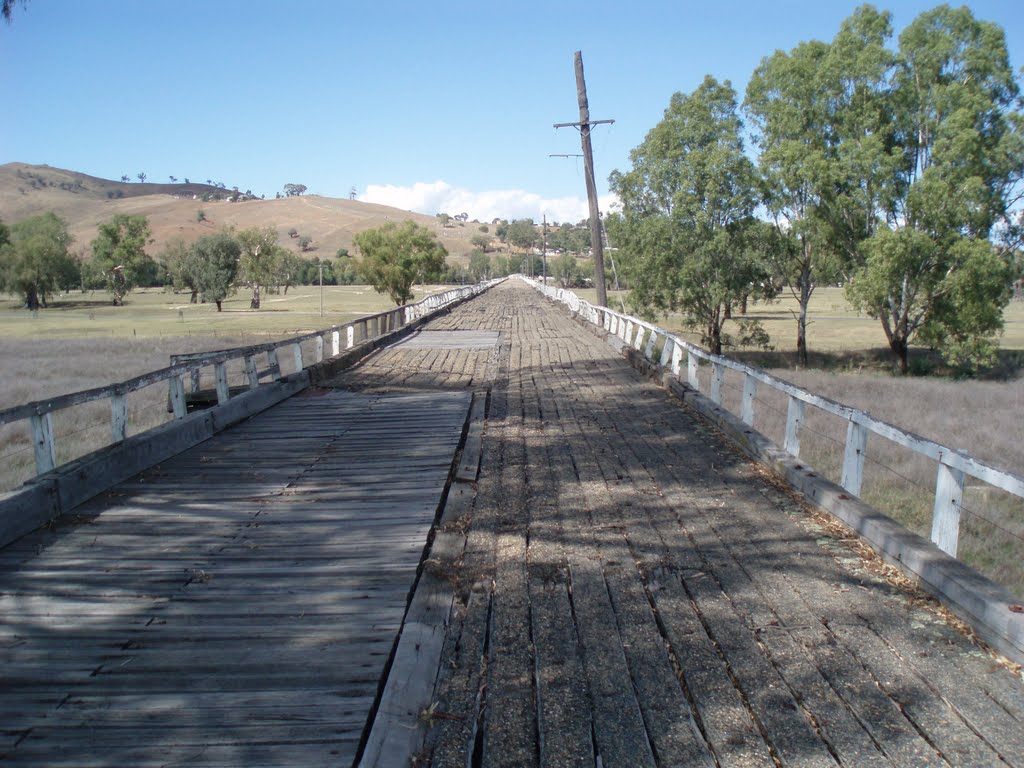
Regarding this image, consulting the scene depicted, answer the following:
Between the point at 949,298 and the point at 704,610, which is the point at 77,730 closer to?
the point at 704,610

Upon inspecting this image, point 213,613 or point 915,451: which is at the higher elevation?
point 915,451

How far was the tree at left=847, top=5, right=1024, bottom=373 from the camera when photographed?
105ft

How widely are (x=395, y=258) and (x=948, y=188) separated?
141ft

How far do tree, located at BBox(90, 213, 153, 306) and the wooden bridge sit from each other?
111419 millimetres

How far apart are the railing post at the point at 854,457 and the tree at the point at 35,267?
354ft

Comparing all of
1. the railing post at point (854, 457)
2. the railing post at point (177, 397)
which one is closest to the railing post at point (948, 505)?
the railing post at point (854, 457)

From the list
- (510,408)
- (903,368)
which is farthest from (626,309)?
(510,408)

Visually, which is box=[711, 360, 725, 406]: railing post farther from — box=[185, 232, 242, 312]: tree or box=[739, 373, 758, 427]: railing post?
box=[185, 232, 242, 312]: tree

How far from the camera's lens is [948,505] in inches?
198

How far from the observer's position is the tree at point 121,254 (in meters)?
109

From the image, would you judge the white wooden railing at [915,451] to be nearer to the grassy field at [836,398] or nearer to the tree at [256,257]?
the grassy field at [836,398]

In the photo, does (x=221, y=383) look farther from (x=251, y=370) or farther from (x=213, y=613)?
(x=213, y=613)

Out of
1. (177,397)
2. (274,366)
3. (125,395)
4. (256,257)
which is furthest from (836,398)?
(256,257)

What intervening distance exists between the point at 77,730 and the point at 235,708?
623 mm
